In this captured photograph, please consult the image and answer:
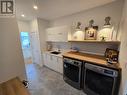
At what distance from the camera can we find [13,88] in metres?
1.11

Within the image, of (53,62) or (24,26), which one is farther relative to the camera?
(24,26)

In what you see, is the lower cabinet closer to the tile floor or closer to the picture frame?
the tile floor

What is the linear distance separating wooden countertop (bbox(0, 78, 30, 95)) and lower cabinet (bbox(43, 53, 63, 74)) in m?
2.20

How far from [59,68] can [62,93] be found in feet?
3.97

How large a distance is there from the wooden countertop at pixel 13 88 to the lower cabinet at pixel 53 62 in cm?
220

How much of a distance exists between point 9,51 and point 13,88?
520 millimetres

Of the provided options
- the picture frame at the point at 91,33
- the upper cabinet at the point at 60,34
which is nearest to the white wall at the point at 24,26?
the upper cabinet at the point at 60,34

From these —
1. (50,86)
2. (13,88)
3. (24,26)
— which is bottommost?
(50,86)

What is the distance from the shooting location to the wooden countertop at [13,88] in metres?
1.03

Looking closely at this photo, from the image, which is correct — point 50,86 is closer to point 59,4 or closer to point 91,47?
point 91,47

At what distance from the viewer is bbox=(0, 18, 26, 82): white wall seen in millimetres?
1155

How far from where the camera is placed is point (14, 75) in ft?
4.25

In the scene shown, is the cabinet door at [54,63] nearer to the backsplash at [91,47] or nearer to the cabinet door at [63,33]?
the backsplash at [91,47]

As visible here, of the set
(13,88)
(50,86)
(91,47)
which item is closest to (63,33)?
(91,47)
